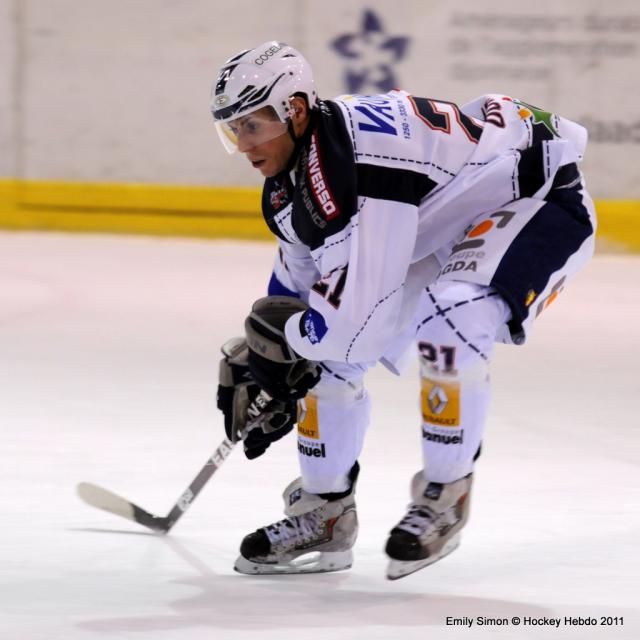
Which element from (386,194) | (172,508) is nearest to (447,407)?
(386,194)

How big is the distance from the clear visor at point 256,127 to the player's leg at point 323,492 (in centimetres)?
52

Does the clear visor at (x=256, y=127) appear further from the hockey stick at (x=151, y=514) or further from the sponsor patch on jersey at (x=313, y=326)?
the hockey stick at (x=151, y=514)

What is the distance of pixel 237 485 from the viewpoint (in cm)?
381

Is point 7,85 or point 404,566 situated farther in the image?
point 7,85

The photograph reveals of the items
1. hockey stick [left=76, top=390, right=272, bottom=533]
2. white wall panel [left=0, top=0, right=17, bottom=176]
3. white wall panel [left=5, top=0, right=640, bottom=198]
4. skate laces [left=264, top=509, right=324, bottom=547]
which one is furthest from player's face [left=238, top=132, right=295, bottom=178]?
white wall panel [left=0, top=0, right=17, bottom=176]

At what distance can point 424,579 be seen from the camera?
307 centimetres

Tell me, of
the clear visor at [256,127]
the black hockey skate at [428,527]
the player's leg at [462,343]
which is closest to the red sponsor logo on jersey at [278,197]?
the clear visor at [256,127]

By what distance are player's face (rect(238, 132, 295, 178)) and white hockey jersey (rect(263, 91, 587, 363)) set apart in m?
0.04

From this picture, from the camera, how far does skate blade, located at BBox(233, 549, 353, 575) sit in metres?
3.16

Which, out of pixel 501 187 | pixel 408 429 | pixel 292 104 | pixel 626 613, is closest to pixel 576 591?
pixel 626 613

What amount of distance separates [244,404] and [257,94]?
74 cm

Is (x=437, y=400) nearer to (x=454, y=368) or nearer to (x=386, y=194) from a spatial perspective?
(x=454, y=368)

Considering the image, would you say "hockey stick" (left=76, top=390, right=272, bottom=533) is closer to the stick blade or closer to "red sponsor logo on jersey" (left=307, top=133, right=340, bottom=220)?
the stick blade

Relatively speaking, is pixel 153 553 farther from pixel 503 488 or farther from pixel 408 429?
pixel 408 429
